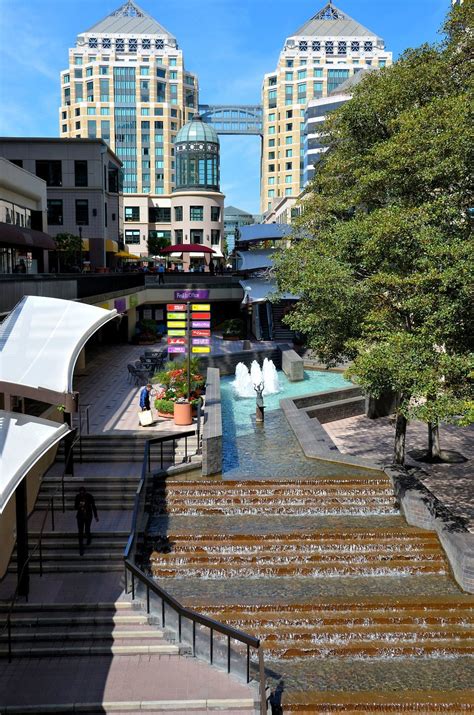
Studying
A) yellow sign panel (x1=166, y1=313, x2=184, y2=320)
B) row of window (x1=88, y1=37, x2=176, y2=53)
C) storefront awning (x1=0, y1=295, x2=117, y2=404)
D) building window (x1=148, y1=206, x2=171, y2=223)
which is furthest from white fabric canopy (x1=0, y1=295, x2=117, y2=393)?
row of window (x1=88, y1=37, x2=176, y2=53)

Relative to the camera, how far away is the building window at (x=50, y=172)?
52.7 metres

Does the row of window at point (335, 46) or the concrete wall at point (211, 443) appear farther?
the row of window at point (335, 46)

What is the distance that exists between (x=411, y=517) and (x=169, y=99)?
374 ft

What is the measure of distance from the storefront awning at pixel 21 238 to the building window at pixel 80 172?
25.7 metres

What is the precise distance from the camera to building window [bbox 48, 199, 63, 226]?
53938mm

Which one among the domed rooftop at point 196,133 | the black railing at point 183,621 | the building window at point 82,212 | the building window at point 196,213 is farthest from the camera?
the domed rooftop at point 196,133

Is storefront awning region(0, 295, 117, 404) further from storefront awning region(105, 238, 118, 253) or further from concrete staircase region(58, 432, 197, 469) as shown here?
storefront awning region(105, 238, 118, 253)

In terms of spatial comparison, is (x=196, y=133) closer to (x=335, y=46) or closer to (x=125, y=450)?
(x=335, y=46)

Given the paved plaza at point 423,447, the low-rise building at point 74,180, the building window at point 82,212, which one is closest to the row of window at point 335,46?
the low-rise building at point 74,180

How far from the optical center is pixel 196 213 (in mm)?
77875

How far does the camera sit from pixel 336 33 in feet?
400

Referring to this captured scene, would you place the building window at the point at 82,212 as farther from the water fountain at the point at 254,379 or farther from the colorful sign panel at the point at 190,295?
the colorful sign panel at the point at 190,295

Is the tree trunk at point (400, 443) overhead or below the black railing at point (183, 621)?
overhead

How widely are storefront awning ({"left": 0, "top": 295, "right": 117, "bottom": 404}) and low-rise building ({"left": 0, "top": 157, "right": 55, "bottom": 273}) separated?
939cm
